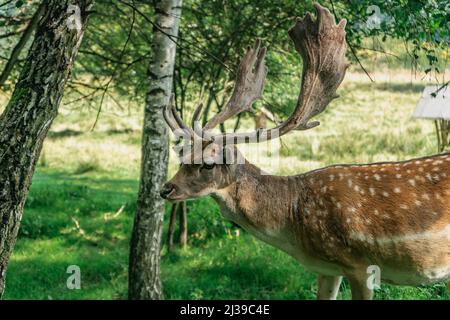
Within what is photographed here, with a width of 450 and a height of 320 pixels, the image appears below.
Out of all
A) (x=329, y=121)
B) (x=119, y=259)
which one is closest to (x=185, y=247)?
(x=119, y=259)

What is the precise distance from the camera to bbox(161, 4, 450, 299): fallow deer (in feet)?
16.0

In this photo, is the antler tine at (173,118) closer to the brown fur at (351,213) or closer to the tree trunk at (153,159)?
the brown fur at (351,213)

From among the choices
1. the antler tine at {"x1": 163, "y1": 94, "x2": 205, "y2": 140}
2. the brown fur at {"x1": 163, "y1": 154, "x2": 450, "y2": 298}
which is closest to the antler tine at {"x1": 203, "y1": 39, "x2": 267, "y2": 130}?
the antler tine at {"x1": 163, "y1": 94, "x2": 205, "y2": 140}

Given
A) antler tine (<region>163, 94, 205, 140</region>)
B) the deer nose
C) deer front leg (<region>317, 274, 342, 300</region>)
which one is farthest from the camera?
antler tine (<region>163, 94, 205, 140</region>)

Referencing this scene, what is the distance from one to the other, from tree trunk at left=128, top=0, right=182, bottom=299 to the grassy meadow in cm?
81

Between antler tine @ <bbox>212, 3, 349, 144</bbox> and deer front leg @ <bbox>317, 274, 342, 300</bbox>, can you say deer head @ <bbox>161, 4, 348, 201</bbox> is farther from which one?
deer front leg @ <bbox>317, 274, 342, 300</bbox>

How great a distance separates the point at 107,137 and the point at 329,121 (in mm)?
5370

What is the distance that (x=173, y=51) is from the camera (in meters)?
7.92

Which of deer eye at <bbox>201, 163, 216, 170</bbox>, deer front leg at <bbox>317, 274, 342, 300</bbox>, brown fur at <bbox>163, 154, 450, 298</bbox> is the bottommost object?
deer front leg at <bbox>317, 274, 342, 300</bbox>

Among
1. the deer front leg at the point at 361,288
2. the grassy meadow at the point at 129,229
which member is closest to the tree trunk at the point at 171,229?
the grassy meadow at the point at 129,229

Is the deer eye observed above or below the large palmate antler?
below

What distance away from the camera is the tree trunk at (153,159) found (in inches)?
308

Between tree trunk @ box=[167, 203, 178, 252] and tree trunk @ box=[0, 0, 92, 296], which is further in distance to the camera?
tree trunk @ box=[167, 203, 178, 252]

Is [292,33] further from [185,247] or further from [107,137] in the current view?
[107,137]
